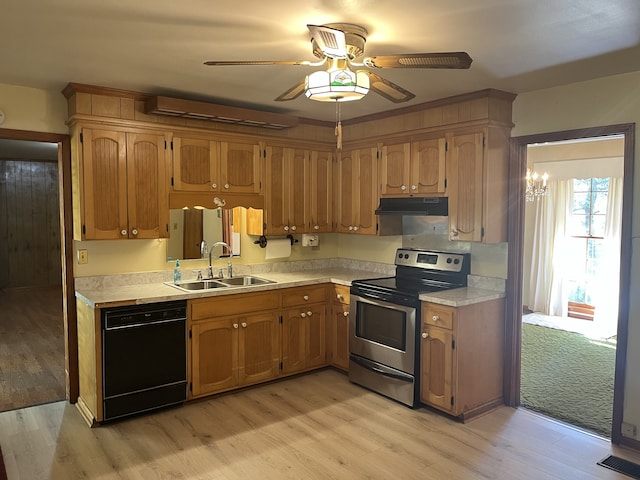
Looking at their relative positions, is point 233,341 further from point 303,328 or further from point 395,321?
point 395,321

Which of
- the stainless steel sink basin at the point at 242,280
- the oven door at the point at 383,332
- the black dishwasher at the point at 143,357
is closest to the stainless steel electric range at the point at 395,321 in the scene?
the oven door at the point at 383,332

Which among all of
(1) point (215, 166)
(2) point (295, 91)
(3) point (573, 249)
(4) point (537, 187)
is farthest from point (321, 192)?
(3) point (573, 249)

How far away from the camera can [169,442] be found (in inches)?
125

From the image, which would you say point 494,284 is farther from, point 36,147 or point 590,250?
point 36,147

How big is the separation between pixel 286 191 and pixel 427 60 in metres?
2.59

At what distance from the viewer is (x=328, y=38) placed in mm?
1993

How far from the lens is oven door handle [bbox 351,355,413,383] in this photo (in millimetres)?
3746

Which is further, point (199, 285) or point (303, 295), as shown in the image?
point (303, 295)

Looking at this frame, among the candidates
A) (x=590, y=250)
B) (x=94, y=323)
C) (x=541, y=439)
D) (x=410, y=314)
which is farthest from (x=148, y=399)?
(x=590, y=250)

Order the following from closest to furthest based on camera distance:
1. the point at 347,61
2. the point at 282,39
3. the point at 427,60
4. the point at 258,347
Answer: the point at 427,60 → the point at 347,61 → the point at 282,39 → the point at 258,347

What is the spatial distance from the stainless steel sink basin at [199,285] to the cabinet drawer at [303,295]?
1.78ft

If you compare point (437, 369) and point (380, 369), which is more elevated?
point (437, 369)

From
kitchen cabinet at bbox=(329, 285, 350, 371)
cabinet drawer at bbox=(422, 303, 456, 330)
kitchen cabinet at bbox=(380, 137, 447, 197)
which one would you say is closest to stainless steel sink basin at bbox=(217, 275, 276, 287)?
kitchen cabinet at bbox=(329, 285, 350, 371)

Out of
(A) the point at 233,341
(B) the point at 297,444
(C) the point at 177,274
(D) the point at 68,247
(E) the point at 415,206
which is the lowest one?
(B) the point at 297,444
